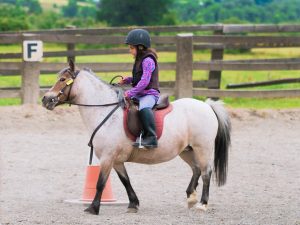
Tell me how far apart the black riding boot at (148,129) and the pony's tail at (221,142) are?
3.08ft

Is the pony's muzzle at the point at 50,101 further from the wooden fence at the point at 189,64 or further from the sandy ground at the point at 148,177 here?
the wooden fence at the point at 189,64

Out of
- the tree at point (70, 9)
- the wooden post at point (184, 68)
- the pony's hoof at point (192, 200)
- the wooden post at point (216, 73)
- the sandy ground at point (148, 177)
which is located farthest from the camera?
the tree at point (70, 9)

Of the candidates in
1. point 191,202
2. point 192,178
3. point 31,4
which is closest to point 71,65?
point 192,178

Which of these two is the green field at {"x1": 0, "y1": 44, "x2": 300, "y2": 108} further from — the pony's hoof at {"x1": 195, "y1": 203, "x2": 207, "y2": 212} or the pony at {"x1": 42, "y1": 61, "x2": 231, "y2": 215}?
the pony's hoof at {"x1": 195, "y1": 203, "x2": 207, "y2": 212}

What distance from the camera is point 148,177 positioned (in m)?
12.2

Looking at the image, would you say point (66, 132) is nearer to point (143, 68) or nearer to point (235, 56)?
point (143, 68)

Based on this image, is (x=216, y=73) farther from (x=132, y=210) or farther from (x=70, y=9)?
(x=70, y=9)

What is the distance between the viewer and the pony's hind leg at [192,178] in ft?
33.6

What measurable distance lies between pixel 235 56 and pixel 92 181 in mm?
22693

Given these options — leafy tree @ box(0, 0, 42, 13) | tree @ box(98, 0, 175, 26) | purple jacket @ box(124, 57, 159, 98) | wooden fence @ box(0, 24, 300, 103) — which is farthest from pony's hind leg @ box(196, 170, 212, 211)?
leafy tree @ box(0, 0, 42, 13)

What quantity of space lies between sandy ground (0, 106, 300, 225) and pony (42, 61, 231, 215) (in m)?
0.35

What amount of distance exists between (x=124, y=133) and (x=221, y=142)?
121 centimetres

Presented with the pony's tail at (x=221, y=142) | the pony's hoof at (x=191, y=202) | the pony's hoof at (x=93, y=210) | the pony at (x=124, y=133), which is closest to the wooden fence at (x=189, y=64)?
the pony's tail at (x=221, y=142)

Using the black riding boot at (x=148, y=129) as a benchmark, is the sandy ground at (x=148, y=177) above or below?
below
